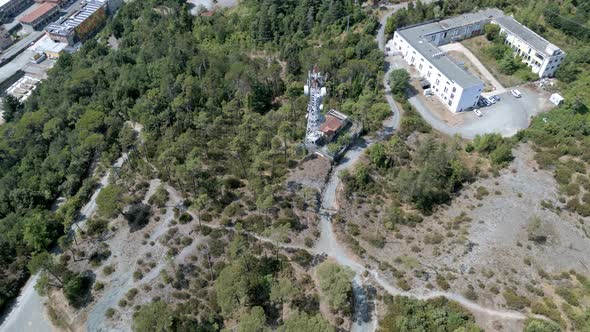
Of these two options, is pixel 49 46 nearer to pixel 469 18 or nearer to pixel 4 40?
pixel 4 40

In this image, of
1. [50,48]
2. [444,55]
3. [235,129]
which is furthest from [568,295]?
[50,48]

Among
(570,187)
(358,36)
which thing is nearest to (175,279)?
(570,187)

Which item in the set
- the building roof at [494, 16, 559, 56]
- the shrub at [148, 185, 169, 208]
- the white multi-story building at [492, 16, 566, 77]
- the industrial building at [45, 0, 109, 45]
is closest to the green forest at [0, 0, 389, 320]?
the shrub at [148, 185, 169, 208]

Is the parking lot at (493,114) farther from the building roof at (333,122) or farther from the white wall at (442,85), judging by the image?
the building roof at (333,122)

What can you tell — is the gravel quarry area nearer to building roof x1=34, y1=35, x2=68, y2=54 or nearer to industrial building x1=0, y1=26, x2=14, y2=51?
building roof x1=34, y1=35, x2=68, y2=54

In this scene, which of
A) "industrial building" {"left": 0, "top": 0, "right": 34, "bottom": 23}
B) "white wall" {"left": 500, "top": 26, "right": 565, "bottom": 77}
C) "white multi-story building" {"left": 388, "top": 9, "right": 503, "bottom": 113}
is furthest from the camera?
"industrial building" {"left": 0, "top": 0, "right": 34, "bottom": 23}
